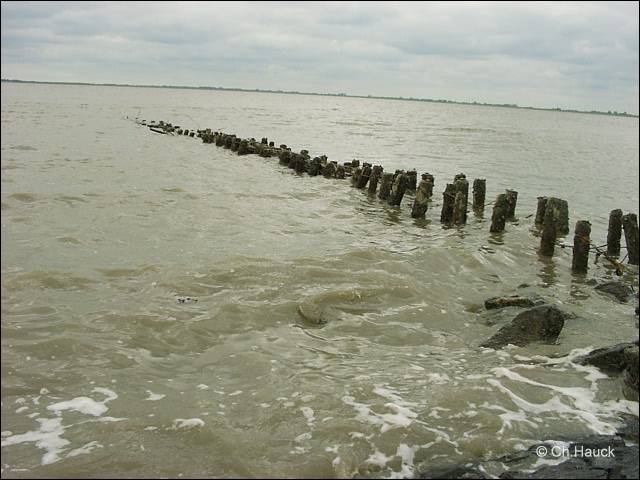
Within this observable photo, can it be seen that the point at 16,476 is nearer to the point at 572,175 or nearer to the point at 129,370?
the point at 129,370

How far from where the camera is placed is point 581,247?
1191 cm

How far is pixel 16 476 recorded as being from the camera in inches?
169

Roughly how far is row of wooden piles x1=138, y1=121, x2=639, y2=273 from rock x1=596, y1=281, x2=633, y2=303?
51cm

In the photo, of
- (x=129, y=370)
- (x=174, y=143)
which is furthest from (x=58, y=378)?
(x=174, y=143)

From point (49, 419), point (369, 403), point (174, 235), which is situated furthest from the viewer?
point (174, 235)

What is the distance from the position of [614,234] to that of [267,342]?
1081cm

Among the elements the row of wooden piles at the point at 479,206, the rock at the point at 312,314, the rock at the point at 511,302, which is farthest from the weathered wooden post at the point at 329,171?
the rock at the point at 312,314

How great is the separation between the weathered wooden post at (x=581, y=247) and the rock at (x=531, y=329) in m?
4.80

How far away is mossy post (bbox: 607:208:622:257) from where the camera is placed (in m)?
13.5

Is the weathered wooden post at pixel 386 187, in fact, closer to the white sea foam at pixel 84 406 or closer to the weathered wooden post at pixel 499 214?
the weathered wooden post at pixel 499 214

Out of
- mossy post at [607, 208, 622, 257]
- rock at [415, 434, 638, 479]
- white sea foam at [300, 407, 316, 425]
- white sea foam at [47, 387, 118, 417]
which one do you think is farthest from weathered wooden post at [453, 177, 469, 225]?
white sea foam at [47, 387, 118, 417]

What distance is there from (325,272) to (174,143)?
25120 millimetres

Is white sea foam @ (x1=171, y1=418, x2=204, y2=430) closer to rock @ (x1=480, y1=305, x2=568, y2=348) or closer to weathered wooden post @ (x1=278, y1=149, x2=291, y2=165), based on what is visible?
rock @ (x1=480, y1=305, x2=568, y2=348)

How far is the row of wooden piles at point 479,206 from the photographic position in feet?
40.9
